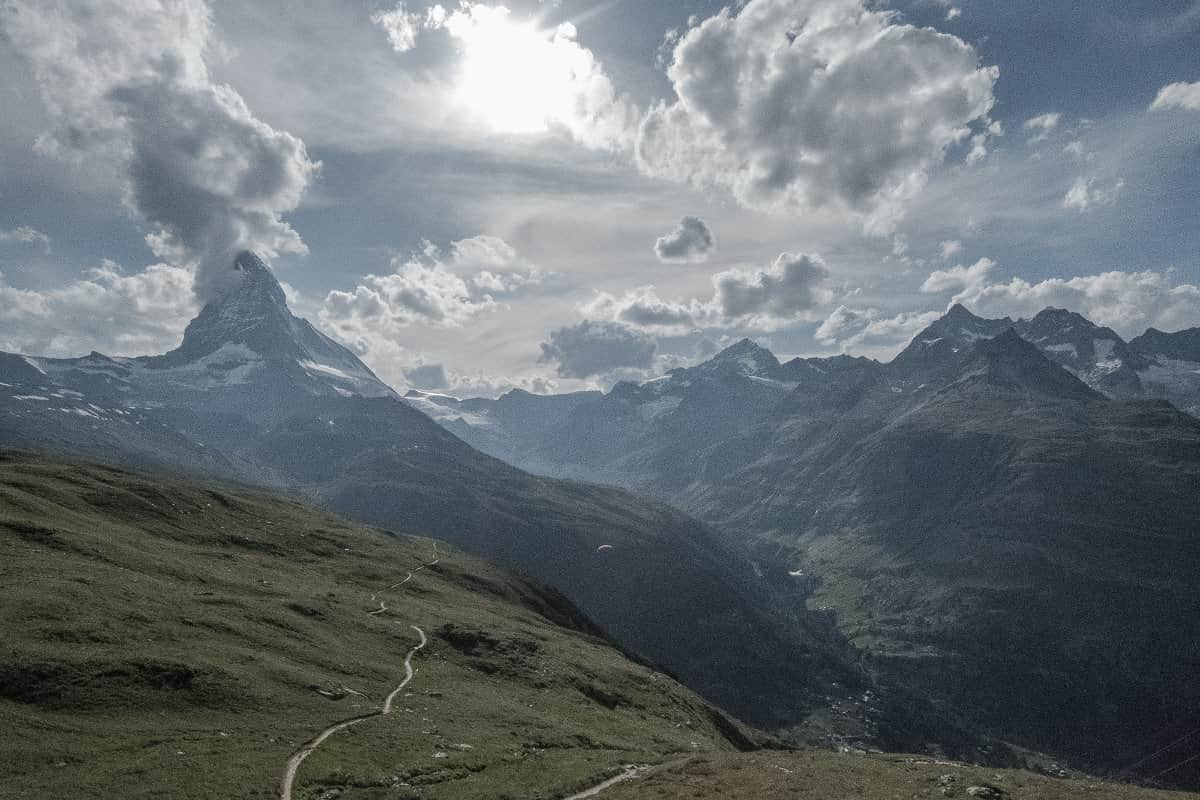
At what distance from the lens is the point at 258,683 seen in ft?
177

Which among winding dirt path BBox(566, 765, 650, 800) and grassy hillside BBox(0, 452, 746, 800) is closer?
grassy hillside BBox(0, 452, 746, 800)

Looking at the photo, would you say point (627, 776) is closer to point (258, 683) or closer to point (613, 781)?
point (613, 781)

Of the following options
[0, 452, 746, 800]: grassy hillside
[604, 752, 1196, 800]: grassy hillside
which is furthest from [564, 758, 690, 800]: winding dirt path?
[0, 452, 746, 800]: grassy hillside

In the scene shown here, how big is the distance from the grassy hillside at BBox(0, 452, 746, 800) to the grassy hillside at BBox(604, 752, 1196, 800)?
5758 millimetres

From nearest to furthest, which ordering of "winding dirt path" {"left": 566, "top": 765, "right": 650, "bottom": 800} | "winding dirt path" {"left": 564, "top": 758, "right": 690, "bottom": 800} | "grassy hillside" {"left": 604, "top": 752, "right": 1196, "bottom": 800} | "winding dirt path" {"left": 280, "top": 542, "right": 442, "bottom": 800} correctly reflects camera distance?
"winding dirt path" {"left": 280, "top": 542, "right": 442, "bottom": 800} < "grassy hillside" {"left": 604, "top": 752, "right": 1196, "bottom": 800} < "winding dirt path" {"left": 566, "top": 765, "right": 650, "bottom": 800} < "winding dirt path" {"left": 564, "top": 758, "right": 690, "bottom": 800}

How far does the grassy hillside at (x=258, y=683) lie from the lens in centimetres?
3916

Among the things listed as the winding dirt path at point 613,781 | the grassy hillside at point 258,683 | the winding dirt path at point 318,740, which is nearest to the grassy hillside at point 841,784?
the winding dirt path at point 613,781

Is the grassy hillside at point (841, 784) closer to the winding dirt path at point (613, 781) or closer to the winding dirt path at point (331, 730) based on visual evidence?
the winding dirt path at point (613, 781)

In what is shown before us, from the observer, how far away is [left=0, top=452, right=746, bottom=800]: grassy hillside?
39156 mm

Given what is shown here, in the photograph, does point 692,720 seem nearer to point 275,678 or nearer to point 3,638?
point 275,678

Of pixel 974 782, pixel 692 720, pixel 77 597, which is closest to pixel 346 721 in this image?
pixel 77 597

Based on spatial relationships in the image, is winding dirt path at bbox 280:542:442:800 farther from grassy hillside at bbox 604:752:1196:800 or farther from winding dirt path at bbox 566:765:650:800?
grassy hillside at bbox 604:752:1196:800

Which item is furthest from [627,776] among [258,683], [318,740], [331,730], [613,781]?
[258,683]

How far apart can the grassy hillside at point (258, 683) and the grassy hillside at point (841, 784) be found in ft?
18.9
